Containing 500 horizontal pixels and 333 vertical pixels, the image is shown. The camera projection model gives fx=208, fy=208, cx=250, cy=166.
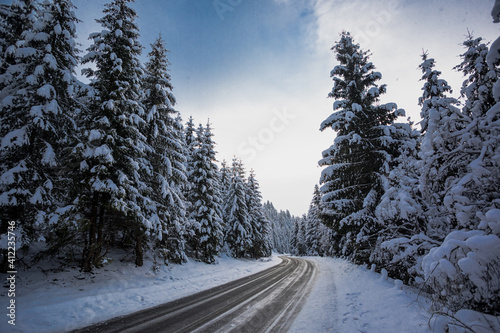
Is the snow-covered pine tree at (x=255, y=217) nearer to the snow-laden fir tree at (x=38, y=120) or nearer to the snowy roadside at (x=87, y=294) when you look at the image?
the snowy roadside at (x=87, y=294)

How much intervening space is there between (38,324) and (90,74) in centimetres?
1140

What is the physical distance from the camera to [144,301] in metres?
7.98

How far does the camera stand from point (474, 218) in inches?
167

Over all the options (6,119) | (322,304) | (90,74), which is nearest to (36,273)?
(6,119)

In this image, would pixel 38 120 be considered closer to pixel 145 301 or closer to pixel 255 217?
pixel 145 301

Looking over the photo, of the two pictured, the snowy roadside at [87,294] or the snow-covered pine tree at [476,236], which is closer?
the snow-covered pine tree at [476,236]

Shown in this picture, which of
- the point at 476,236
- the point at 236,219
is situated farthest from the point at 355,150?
the point at 236,219

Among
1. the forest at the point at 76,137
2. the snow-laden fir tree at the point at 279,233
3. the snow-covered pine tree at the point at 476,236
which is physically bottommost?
the snow-laden fir tree at the point at 279,233

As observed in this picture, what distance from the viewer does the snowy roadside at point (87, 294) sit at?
5598 millimetres

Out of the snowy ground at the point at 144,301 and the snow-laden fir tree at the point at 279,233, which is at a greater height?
the snowy ground at the point at 144,301

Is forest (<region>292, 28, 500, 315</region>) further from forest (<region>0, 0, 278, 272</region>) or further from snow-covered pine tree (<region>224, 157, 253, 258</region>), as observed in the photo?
snow-covered pine tree (<region>224, 157, 253, 258</region>)

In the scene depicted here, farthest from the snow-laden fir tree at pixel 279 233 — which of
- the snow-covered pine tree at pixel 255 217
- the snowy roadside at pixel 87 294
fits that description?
the snowy roadside at pixel 87 294

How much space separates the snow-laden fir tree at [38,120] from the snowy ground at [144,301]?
2.45 m

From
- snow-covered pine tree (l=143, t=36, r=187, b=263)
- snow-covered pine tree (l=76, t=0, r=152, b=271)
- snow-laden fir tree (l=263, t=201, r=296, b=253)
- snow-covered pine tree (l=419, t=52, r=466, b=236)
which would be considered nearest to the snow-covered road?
snow-covered pine tree (l=76, t=0, r=152, b=271)
